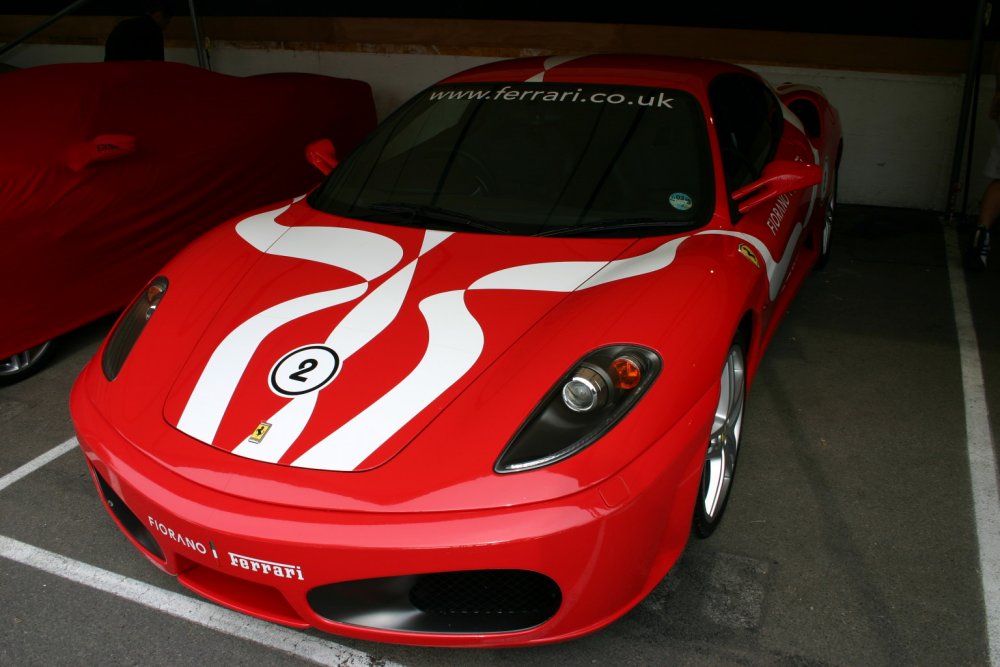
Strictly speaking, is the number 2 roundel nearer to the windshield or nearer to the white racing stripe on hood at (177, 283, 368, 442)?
the white racing stripe on hood at (177, 283, 368, 442)

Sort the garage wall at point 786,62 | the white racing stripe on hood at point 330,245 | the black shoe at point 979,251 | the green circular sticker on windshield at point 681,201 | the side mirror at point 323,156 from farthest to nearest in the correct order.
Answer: the garage wall at point 786,62, the black shoe at point 979,251, the side mirror at point 323,156, the green circular sticker on windshield at point 681,201, the white racing stripe on hood at point 330,245

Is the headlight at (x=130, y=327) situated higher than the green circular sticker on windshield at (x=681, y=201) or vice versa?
the green circular sticker on windshield at (x=681, y=201)

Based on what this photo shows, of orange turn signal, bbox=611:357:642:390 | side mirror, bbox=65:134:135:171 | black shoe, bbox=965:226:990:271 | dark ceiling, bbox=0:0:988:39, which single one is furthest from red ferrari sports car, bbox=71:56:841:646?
dark ceiling, bbox=0:0:988:39

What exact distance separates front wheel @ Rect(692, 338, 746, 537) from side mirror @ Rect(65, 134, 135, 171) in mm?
2732

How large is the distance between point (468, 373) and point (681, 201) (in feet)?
3.34

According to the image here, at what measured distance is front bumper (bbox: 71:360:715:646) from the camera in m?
1.66

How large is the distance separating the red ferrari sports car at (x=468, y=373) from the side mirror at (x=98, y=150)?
1061 millimetres

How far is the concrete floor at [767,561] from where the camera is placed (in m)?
2.04

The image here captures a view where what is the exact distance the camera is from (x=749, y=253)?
2.49 meters

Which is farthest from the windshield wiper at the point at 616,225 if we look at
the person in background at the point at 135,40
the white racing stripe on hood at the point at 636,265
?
the person in background at the point at 135,40

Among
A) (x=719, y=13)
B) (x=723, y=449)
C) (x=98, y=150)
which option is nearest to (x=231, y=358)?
(x=723, y=449)

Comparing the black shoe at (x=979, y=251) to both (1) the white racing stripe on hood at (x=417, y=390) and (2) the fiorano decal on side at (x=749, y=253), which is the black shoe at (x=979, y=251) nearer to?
(2) the fiorano decal on side at (x=749, y=253)

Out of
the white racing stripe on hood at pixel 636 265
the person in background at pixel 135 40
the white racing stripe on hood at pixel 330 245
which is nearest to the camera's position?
the white racing stripe on hood at pixel 636 265

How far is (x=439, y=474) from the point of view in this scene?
1737 mm
